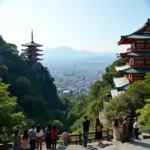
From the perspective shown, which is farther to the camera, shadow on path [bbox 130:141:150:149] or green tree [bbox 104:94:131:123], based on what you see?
green tree [bbox 104:94:131:123]

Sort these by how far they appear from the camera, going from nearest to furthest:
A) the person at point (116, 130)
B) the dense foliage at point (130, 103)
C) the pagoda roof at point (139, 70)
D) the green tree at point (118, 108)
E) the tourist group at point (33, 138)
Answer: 1. the tourist group at point (33, 138)
2. the person at point (116, 130)
3. the green tree at point (118, 108)
4. the dense foliage at point (130, 103)
5. the pagoda roof at point (139, 70)

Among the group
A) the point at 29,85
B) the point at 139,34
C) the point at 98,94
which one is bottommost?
the point at 98,94

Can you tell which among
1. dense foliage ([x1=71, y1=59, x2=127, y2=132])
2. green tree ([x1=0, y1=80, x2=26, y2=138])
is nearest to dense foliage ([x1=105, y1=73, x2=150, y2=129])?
dense foliage ([x1=71, y1=59, x2=127, y2=132])

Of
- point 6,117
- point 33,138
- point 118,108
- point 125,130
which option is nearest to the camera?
point 33,138

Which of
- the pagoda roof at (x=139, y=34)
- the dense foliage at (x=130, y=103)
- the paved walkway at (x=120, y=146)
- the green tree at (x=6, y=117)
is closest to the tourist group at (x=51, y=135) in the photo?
the paved walkway at (x=120, y=146)

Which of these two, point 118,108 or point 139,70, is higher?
point 139,70

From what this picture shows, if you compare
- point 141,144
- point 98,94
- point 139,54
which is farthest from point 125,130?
point 98,94

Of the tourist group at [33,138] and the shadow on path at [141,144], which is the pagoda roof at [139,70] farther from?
the tourist group at [33,138]

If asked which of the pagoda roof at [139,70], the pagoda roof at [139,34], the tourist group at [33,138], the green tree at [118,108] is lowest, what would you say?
the tourist group at [33,138]

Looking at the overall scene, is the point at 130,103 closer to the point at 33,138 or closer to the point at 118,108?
the point at 118,108

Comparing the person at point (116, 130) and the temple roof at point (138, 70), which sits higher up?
the temple roof at point (138, 70)

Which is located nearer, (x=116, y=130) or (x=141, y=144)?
(x=141, y=144)

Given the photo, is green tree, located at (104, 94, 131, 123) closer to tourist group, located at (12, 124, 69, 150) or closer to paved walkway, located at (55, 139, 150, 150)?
paved walkway, located at (55, 139, 150, 150)

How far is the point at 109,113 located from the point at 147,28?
469 inches
